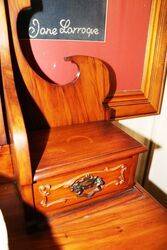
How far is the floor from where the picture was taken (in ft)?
1.53

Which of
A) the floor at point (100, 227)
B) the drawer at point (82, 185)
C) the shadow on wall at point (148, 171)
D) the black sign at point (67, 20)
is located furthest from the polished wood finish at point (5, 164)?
the shadow on wall at point (148, 171)

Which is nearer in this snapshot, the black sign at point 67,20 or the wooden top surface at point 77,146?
the wooden top surface at point 77,146

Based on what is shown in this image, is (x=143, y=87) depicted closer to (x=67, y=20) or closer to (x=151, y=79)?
(x=151, y=79)

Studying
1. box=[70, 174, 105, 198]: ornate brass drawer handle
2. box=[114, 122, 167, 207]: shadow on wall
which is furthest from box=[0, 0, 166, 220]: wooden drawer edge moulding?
box=[114, 122, 167, 207]: shadow on wall

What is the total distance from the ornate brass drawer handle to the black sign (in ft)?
1.35

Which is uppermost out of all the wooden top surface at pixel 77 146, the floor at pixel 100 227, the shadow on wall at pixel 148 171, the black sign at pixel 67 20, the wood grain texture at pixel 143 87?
the black sign at pixel 67 20

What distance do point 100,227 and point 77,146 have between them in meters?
0.19

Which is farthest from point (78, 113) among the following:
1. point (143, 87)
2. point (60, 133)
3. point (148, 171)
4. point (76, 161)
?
point (148, 171)

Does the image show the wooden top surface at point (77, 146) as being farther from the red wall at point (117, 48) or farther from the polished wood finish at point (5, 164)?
the red wall at point (117, 48)

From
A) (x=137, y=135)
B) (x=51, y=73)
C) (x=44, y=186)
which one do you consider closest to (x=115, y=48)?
(x=51, y=73)

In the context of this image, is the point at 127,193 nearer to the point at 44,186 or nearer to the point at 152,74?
the point at 44,186

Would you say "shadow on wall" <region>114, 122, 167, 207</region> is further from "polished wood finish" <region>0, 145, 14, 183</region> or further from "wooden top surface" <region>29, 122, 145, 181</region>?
"polished wood finish" <region>0, 145, 14, 183</region>

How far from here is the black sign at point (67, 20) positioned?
24.4 inches

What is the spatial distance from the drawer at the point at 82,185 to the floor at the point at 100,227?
34mm
